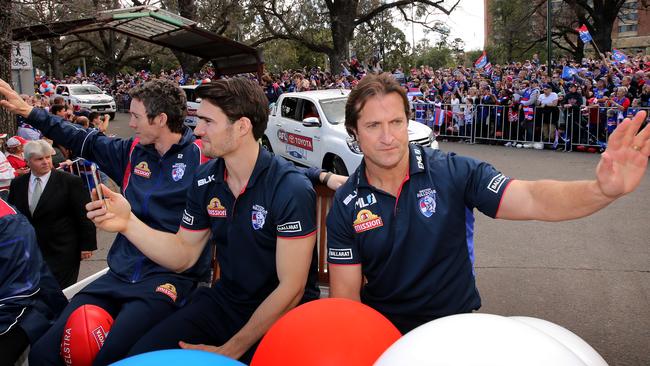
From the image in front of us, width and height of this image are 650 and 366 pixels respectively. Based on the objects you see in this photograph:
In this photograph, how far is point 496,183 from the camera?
2.52 meters

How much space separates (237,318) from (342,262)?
0.75 m

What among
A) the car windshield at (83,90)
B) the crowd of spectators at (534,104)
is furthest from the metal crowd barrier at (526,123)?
the car windshield at (83,90)

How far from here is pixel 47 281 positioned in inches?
131

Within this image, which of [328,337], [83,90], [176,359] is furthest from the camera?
[83,90]

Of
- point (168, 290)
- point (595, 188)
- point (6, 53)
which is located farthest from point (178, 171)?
point (6, 53)

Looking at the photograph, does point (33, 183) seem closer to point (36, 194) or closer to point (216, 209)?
point (36, 194)

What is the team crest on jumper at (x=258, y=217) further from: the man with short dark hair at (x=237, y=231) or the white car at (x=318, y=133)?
the white car at (x=318, y=133)

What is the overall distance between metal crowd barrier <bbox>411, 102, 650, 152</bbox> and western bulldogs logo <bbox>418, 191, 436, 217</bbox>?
42.7 ft

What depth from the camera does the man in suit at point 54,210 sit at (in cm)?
512

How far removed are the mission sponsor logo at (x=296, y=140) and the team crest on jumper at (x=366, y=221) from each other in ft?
32.3

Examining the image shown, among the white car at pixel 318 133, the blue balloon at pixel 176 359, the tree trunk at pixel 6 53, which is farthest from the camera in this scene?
the white car at pixel 318 133

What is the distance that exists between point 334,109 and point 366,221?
10.0 meters


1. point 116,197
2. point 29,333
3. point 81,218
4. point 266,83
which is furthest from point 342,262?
point 266,83

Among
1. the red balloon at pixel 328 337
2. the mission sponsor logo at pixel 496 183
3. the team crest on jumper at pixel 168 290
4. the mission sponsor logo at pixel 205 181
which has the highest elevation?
the mission sponsor logo at pixel 496 183
